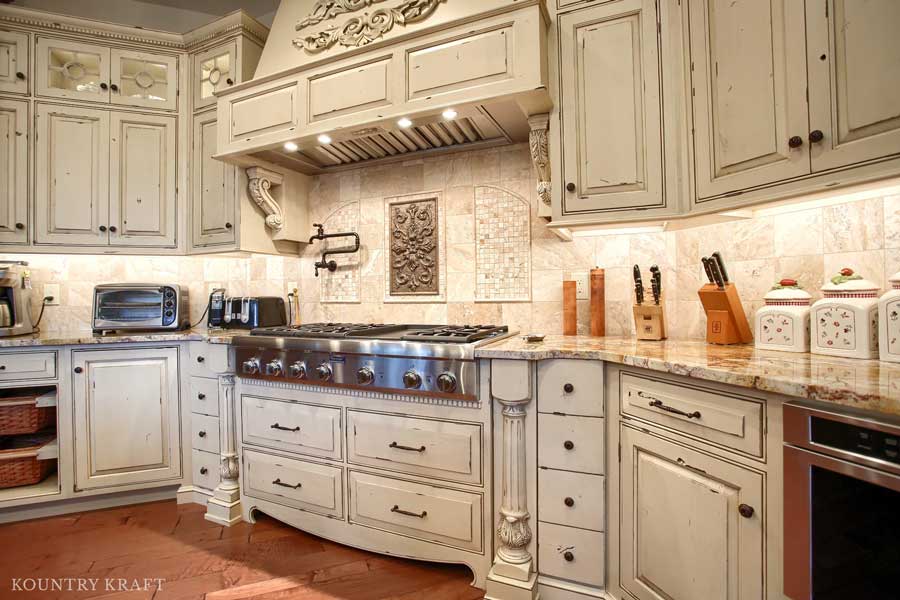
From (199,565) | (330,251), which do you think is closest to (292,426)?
(199,565)

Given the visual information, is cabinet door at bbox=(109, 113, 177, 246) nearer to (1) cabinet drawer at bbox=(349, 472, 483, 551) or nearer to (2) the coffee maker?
(2) the coffee maker

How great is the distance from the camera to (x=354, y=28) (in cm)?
188

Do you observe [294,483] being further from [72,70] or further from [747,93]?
[72,70]

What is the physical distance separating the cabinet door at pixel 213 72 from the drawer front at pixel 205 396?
1694 millimetres

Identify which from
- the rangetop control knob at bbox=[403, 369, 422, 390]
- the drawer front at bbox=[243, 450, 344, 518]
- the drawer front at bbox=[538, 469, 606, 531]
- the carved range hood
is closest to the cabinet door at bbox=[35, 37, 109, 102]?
the carved range hood

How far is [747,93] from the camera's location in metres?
1.22

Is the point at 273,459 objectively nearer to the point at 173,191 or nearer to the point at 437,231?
the point at 437,231

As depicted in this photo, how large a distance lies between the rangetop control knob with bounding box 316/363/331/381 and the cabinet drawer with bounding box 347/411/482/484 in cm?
19

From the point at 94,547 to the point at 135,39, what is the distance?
2.86m

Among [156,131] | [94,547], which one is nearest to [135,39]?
[156,131]

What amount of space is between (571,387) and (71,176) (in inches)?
121

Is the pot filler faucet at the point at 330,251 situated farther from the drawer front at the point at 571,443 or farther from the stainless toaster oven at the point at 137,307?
the drawer front at the point at 571,443

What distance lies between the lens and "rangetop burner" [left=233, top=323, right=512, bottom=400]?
1490 mm

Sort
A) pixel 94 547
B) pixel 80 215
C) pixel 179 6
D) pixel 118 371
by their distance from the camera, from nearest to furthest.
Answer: pixel 94 547, pixel 118 371, pixel 80 215, pixel 179 6
